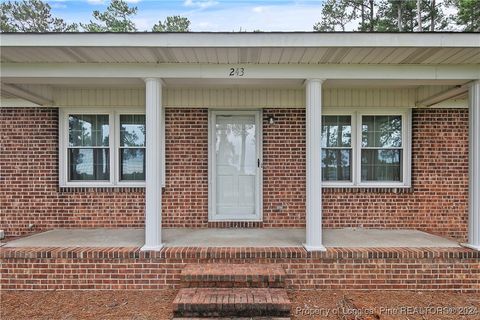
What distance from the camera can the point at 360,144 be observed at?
210 inches

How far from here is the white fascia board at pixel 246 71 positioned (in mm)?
3775

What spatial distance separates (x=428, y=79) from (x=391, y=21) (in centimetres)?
1482

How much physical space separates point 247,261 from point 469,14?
1604cm

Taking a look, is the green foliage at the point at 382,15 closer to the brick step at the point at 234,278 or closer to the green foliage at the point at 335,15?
the green foliage at the point at 335,15

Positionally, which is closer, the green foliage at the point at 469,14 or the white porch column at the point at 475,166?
the white porch column at the point at 475,166

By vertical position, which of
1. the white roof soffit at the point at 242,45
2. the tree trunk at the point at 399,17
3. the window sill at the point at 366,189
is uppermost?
the tree trunk at the point at 399,17

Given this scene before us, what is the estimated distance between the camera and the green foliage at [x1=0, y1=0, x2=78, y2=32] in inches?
632

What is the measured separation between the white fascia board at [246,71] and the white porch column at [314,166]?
259 mm

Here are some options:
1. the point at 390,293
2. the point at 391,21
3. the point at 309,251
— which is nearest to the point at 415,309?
the point at 390,293

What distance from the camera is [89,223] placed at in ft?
17.1

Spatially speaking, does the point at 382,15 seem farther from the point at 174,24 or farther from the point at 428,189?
the point at 428,189

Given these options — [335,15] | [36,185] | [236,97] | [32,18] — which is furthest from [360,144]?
[32,18]

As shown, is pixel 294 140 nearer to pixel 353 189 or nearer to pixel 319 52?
pixel 353 189

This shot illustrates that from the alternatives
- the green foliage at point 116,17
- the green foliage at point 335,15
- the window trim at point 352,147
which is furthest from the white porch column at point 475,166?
the green foliage at point 116,17
